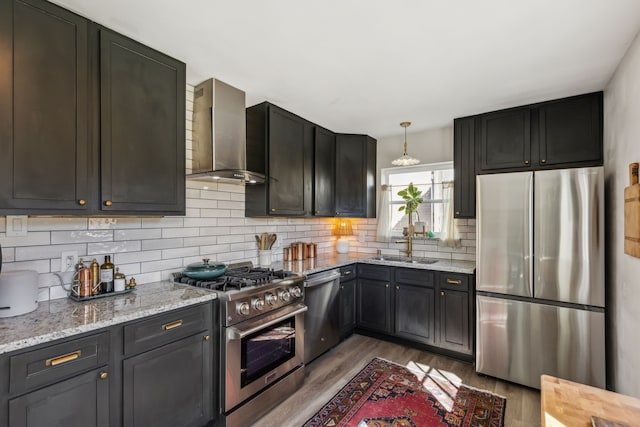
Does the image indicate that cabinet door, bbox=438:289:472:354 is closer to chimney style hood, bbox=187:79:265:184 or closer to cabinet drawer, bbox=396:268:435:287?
cabinet drawer, bbox=396:268:435:287

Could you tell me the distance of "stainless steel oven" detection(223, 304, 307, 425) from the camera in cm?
201

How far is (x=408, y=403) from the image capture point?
2379 millimetres

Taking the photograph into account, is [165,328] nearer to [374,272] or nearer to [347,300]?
[347,300]

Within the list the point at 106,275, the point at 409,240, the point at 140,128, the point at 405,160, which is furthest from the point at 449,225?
the point at 106,275

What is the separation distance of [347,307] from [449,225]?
1.54 m

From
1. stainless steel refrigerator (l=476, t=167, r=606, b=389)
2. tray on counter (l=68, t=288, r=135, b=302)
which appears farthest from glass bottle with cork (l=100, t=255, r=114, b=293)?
stainless steel refrigerator (l=476, t=167, r=606, b=389)

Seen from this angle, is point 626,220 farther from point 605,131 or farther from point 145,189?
point 145,189

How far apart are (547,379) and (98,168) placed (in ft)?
8.28

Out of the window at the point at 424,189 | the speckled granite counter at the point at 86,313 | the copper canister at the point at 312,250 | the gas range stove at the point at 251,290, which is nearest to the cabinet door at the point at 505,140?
the window at the point at 424,189

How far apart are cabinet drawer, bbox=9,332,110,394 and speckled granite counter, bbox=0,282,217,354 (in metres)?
0.05

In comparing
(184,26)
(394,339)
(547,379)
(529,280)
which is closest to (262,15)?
(184,26)

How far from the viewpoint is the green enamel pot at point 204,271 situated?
231cm

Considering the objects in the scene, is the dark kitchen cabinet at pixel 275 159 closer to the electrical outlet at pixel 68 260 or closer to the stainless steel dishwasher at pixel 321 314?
the stainless steel dishwasher at pixel 321 314

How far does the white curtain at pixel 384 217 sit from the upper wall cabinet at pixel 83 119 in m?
2.74
